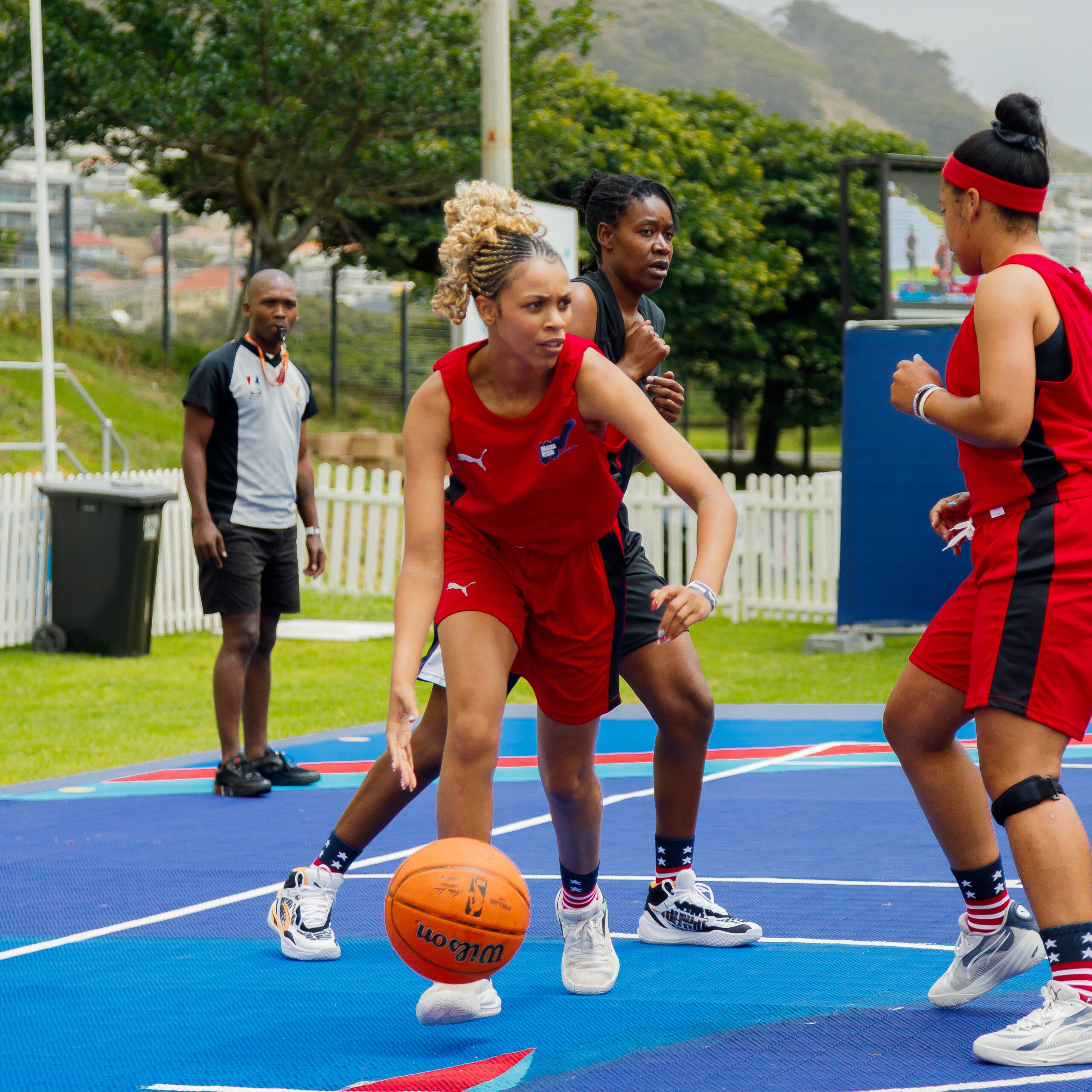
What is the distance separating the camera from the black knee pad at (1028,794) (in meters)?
3.42

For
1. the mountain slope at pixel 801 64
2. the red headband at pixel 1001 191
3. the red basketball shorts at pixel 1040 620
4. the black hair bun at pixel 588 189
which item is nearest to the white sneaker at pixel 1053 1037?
the red basketball shorts at pixel 1040 620

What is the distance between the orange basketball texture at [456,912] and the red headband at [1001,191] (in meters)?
1.99

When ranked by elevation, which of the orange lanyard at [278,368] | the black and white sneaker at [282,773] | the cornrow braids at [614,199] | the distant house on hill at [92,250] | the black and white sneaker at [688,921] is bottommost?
the black and white sneaker at [282,773]

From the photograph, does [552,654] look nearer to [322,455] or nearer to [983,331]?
[983,331]

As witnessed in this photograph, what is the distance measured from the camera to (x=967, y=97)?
184m

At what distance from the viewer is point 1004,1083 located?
327 cm

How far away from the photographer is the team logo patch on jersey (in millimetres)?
3801

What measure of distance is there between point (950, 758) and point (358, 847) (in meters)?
1.82

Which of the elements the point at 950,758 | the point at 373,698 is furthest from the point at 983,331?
the point at 373,698

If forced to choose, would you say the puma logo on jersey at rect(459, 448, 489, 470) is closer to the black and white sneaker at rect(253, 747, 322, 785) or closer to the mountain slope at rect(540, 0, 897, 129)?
the black and white sneaker at rect(253, 747, 322, 785)

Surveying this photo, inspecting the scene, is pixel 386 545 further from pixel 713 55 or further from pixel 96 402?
pixel 713 55

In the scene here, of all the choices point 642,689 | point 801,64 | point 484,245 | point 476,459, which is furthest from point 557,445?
point 801,64

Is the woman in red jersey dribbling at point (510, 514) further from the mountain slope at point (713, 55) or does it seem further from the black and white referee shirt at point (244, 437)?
the mountain slope at point (713, 55)

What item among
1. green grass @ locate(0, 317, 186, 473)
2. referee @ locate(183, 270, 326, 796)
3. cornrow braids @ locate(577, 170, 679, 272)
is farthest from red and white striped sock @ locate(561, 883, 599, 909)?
green grass @ locate(0, 317, 186, 473)
